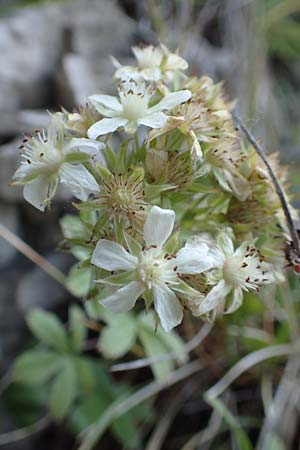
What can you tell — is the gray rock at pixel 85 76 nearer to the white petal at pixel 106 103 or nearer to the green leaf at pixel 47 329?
the green leaf at pixel 47 329

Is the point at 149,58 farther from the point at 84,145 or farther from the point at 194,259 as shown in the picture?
the point at 194,259

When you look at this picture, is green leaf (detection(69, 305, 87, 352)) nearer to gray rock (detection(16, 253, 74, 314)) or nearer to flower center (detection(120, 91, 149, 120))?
gray rock (detection(16, 253, 74, 314))

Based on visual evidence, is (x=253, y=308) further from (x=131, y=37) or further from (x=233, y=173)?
(x=131, y=37)

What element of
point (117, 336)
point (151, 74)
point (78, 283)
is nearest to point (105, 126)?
point (151, 74)

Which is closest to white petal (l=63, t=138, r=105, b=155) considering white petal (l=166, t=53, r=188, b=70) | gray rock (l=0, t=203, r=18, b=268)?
white petal (l=166, t=53, r=188, b=70)

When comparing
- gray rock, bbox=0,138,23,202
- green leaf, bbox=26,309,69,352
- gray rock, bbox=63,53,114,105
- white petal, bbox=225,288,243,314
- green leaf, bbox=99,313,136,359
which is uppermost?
white petal, bbox=225,288,243,314

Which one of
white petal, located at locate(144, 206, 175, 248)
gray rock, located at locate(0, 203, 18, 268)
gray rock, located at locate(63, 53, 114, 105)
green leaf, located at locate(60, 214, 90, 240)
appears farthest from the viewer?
gray rock, located at locate(63, 53, 114, 105)

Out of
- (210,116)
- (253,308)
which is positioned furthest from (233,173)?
(253,308)
